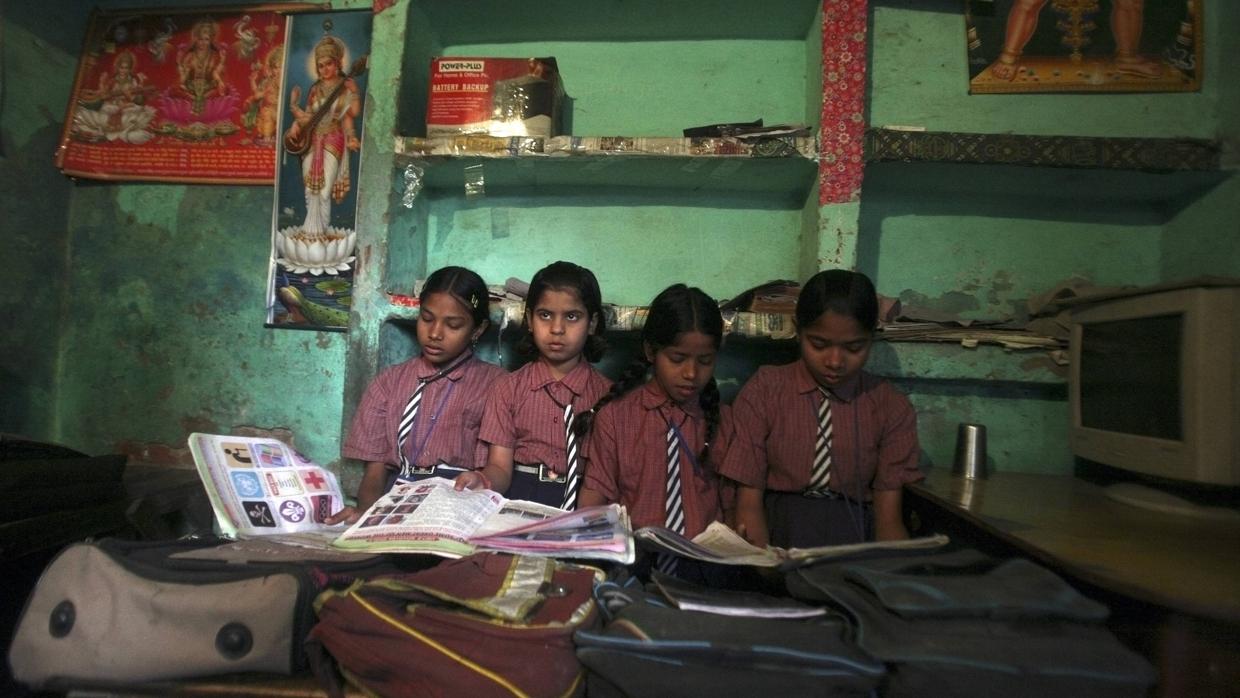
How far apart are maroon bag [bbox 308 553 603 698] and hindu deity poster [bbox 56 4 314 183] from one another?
2468 mm

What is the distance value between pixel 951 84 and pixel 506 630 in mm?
2860

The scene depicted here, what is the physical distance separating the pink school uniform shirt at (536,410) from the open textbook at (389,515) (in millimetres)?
314

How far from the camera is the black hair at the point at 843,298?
1.84 metres

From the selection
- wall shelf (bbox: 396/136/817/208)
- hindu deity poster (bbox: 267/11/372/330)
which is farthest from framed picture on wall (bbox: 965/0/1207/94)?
hindu deity poster (bbox: 267/11/372/330)

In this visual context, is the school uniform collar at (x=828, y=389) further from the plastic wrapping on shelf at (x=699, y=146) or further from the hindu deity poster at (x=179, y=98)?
the hindu deity poster at (x=179, y=98)

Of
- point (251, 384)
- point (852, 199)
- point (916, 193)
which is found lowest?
point (251, 384)

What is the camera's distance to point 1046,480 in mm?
2164

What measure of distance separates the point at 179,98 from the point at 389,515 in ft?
8.89

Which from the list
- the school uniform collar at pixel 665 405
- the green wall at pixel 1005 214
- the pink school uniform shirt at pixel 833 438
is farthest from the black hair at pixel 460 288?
the green wall at pixel 1005 214

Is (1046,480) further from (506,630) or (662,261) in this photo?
(506,630)

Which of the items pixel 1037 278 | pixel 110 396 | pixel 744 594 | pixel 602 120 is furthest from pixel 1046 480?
pixel 110 396

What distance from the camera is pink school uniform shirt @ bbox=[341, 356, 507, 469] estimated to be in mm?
2199

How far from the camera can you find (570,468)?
208 cm

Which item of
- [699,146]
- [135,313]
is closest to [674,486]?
[699,146]
